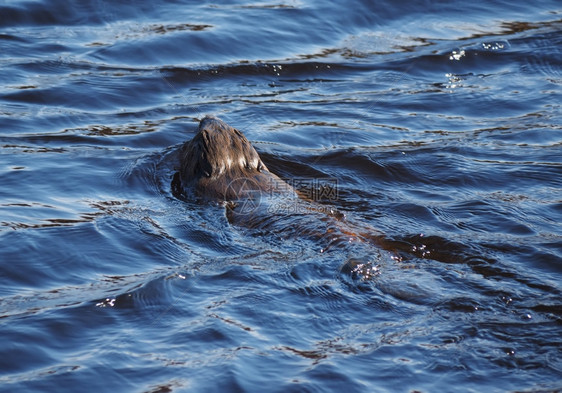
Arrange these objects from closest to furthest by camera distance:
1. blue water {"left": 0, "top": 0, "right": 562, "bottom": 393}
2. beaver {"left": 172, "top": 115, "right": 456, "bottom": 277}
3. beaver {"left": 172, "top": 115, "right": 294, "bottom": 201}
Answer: blue water {"left": 0, "top": 0, "right": 562, "bottom": 393}
beaver {"left": 172, "top": 115, "right": 456, "bottom": 277}
beaver {"left": 172, "top": 115, "right": 294, "bottom": 201}

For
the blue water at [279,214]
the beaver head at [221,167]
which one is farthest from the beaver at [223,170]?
the blue water at [279,214]

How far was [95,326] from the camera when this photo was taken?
4.84 m

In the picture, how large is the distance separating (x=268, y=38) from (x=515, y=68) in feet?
10.6

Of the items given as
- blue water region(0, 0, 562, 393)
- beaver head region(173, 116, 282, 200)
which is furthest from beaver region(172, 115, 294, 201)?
blue water region(0, 0, 562, 393)

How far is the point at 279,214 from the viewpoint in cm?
625

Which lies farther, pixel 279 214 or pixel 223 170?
pixel 223 170

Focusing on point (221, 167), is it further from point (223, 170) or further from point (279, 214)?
point (279, 214)

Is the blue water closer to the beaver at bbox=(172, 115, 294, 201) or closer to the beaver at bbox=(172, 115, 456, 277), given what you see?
the beaver at bbox=(172, 115, 456, 277)

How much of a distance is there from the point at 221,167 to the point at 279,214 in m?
1.01

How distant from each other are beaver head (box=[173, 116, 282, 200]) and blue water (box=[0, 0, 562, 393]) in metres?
0.21

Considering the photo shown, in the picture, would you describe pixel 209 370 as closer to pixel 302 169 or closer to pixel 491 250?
pixel 491 250

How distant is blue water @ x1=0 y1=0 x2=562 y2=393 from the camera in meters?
4.53

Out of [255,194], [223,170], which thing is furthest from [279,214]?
[223,170]

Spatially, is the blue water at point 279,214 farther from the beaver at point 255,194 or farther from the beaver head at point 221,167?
the beaver head at point 221,167
